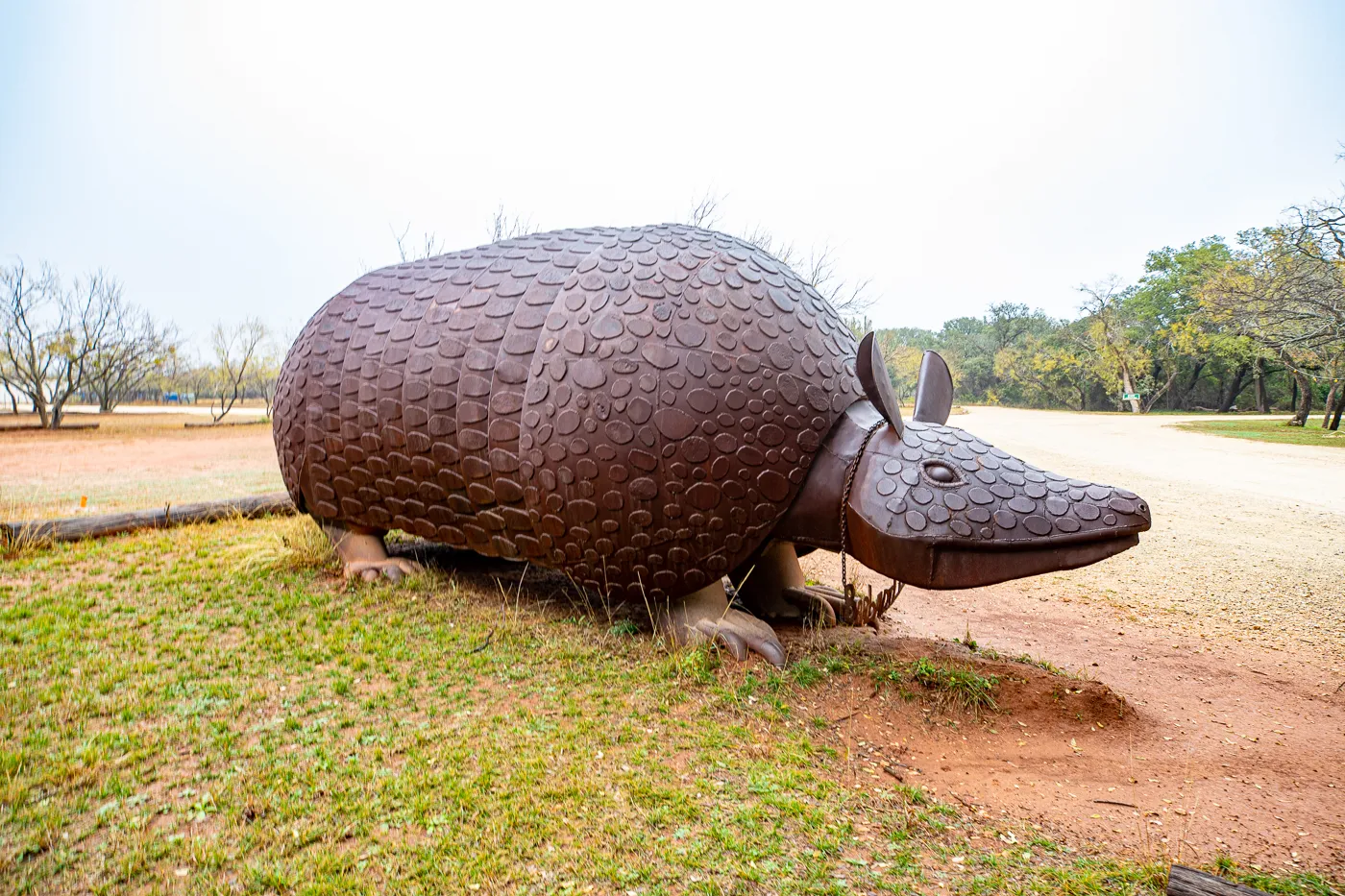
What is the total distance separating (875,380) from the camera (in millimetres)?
3227

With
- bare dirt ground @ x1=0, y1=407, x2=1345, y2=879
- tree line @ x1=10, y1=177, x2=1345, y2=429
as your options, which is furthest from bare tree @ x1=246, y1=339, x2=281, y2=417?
bare dirt ground @ x1=0, y1=407, x2=1345, y2=879

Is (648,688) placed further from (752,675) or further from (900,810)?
(900,810)

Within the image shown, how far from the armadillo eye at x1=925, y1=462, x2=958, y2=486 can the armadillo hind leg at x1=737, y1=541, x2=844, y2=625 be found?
131 centimetres

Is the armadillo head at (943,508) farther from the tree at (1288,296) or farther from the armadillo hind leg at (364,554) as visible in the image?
the tree at (1288,296)

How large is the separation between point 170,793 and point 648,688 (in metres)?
1.88

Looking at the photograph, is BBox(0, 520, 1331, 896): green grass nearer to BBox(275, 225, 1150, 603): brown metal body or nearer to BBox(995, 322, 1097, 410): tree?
BBox(275, 225, 1150, 603): brown metal body

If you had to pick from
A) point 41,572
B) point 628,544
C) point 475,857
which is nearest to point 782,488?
point 628,544

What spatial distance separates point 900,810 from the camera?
244 cm

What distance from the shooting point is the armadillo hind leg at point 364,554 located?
4.82 meters

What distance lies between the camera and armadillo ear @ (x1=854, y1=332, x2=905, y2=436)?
3.22 metres

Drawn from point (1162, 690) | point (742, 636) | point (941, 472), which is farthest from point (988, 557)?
point (1162, 690)

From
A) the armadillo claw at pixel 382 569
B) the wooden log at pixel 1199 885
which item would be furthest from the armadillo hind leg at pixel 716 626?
the armadillo claw at pixel 382 569

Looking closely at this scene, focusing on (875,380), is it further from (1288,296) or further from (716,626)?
(1288,296)

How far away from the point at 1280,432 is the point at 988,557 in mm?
18563
